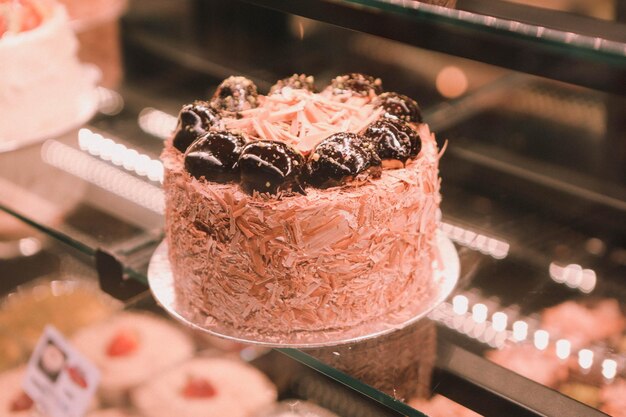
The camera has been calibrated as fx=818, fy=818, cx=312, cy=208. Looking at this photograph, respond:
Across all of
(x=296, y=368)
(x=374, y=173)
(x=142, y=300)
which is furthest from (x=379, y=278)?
(x=142, y=300)

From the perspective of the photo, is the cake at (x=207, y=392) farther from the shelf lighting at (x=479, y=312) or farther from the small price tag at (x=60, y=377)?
the shelf lighting at (x=479, y=312)

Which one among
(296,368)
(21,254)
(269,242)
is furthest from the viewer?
(21,254)

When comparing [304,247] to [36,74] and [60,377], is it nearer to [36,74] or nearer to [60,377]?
[60,377]

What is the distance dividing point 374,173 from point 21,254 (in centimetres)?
172

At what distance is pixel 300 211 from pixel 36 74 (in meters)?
1.03

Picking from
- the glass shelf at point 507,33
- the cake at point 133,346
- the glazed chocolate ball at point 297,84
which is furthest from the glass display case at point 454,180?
the glazed chocolate ball at point 297,84

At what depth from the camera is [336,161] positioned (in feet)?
3.93

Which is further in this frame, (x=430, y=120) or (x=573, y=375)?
(x=430, y=120)

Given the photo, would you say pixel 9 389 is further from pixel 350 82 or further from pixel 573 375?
pixel 573 375

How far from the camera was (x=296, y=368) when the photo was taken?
2.29 meters

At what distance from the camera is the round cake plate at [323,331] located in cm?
129

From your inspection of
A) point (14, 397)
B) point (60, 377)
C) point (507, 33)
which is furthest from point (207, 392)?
point (507, 33)

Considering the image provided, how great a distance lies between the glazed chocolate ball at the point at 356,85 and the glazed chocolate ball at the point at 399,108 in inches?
3.2

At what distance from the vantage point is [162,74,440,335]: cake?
3.99 ft
